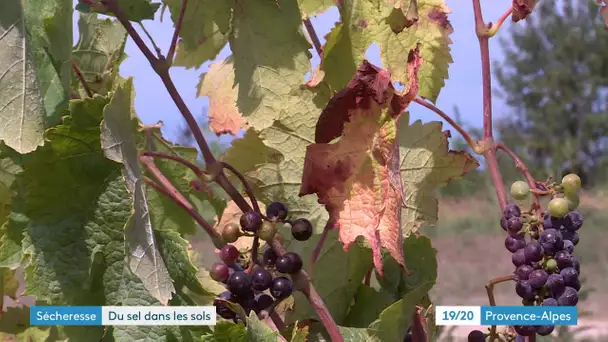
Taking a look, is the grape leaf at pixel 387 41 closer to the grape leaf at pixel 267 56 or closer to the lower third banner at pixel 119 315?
the grape leaf at pixel 267 56

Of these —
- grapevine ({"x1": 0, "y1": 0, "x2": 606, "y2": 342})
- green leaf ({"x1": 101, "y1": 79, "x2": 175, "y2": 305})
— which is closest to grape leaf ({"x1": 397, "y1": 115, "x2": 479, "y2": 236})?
grapevine ({"x1": 0, "y1": 0, "x2": 606, "y2": 342})

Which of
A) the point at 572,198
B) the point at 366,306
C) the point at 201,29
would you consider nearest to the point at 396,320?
the point at 366,306

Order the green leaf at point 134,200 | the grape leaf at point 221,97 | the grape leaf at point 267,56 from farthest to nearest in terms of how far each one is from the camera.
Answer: the grape leaf at point 221,97, the grape leaf at point 267,56, the green leaf at point 134,200

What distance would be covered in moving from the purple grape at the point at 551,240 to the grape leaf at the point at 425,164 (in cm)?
8

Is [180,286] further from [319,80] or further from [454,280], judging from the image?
[454,280]

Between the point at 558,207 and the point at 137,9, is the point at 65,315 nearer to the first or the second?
the point at 137,9

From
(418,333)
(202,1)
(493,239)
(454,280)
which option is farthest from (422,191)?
(493,239)

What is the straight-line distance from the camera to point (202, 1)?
22.7 inches

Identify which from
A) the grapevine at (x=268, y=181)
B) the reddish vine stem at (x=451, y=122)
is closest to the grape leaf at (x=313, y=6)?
the grapevine at (x=268, y=181)

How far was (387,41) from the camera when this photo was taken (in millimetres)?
590

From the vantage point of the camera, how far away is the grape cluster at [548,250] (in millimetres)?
560

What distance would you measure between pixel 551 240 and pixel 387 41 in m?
0.20

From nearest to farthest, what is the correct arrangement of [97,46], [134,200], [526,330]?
1. [134,200]
2. [526,330]
3. [97,46]

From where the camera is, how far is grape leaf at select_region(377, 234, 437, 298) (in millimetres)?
602
